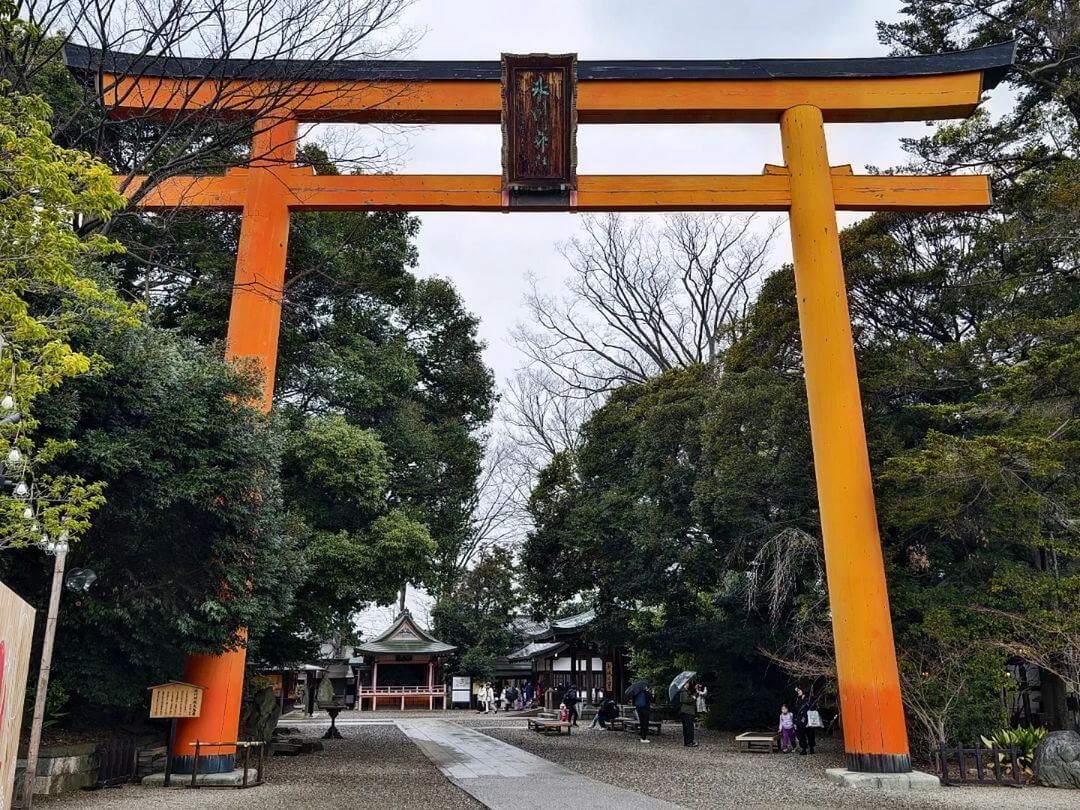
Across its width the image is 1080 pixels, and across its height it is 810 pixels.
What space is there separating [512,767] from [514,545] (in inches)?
811

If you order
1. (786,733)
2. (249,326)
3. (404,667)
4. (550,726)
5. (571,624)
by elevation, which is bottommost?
(550,726)

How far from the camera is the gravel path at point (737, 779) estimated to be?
8438 millimetres

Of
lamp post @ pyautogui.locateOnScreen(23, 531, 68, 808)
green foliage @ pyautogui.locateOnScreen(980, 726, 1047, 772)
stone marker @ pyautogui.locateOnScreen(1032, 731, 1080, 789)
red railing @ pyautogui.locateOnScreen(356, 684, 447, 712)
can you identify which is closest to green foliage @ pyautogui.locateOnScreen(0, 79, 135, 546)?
lamp post @ pyautogui.locateOnScreen(23, 531, 68, 808)

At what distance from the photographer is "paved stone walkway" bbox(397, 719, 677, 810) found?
8203 mm

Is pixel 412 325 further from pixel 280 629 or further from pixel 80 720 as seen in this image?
pixel 80 720

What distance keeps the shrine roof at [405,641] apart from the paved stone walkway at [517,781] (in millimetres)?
16605

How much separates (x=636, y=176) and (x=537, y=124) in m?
1.54

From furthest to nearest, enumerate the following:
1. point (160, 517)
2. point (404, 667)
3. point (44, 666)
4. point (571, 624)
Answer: point (404, 667) → point (571, 624) → point (160, 517) → point (44, 666)

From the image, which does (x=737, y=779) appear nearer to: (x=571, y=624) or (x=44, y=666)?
(x=44, y=666)

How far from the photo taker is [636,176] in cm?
1146

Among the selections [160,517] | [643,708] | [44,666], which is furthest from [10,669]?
[643,708]

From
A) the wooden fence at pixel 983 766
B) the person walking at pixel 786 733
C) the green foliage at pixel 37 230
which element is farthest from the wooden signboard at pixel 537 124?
the person walking at pixel 786 733

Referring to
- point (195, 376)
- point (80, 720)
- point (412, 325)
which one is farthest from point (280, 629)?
point (412, 325)

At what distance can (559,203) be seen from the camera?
11273 mm
